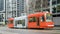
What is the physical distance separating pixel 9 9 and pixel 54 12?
183 feet

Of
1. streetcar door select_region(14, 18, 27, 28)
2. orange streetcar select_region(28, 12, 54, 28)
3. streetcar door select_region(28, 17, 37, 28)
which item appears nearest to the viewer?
orange streetcar select_region(28, 12, 54, 28)

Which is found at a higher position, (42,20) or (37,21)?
Answer: (42,20)

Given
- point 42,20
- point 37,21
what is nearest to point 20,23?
point 37,21

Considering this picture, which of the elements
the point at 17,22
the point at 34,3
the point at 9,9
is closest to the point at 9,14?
the point at 9,9

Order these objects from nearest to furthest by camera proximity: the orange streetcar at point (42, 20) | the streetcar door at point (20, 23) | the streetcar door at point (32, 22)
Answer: the orange streetcar at point (42, 20) → the streetcar door at point (32, 22) → the streetcar door at point (20, 23)

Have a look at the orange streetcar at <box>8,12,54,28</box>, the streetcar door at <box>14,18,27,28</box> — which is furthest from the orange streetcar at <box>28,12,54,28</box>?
the streetcar door at <box>14,18,27,28</box>

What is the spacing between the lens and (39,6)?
53562 mm

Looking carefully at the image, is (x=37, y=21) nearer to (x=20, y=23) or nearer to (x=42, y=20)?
(x=42, y=20)

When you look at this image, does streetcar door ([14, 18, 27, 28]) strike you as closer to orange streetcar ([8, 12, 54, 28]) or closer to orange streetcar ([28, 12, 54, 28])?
orange streetcar ([8, 12, 54, 28])

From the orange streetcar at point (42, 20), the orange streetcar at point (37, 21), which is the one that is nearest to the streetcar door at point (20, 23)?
the orange streetcar at point (37, 21)

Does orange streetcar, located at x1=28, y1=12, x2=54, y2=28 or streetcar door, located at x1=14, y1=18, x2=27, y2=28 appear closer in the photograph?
orange streetcar, located at x1=28, y1=12, x2=54, y2=28

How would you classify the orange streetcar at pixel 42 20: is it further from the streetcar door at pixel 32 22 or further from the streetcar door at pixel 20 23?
the streetcar door at pixel 20 23

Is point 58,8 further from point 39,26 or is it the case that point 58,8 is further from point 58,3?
point 39,26

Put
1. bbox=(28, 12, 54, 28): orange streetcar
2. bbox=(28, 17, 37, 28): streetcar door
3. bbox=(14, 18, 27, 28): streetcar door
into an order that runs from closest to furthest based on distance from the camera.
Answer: bbox=(28, 12, 54, 28): orange streetcar → bbox=(28, 17, 37, 28): streetcar door → bbox=(14, 18, 27, 28): streetcar door
